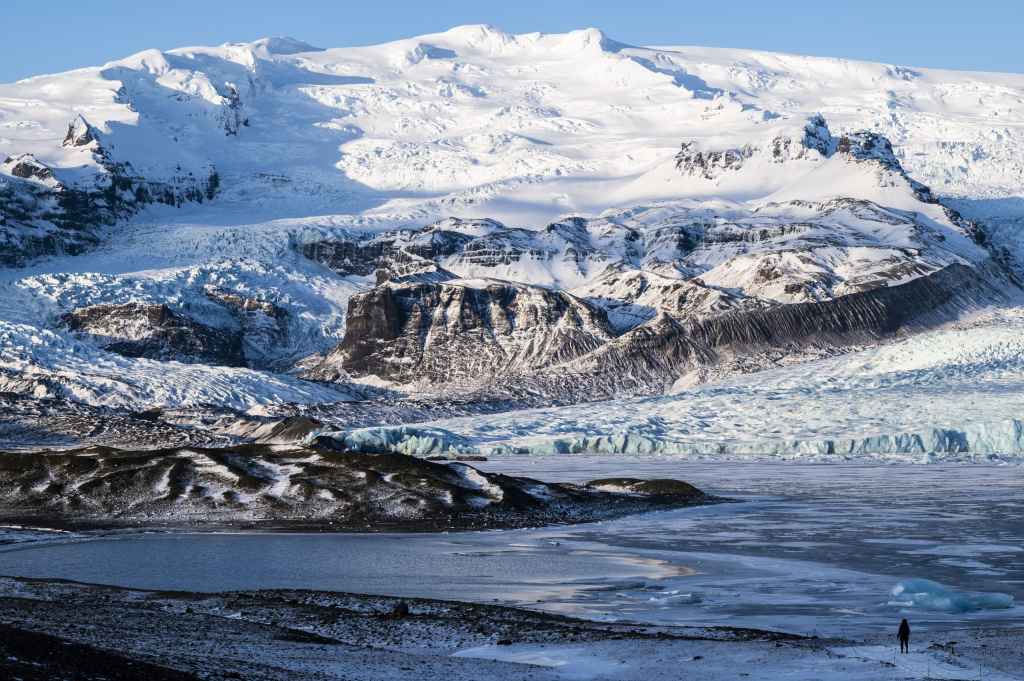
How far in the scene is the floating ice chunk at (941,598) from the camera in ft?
163

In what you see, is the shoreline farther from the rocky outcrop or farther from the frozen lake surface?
the rocky outcrop

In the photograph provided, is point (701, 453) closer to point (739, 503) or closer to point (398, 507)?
point (739, 503)

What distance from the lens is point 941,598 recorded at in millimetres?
49812

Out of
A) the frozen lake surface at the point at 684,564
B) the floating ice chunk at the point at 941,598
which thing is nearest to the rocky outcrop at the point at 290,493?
the frozen lake surface at the point at 684,564

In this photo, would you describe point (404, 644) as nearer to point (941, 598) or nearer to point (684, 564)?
point (941, 598)

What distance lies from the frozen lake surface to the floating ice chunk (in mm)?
66

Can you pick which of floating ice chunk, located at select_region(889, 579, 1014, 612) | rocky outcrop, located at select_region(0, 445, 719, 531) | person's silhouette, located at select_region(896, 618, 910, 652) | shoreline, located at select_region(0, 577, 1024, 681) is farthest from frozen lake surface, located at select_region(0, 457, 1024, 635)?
rocky outcrop, located at select_region(0, 445, 719, 531)

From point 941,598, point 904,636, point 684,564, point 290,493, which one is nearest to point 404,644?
point 904,636

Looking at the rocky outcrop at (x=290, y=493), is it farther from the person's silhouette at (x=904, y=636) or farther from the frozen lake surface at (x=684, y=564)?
the person's silhouette at (x=904, y=636)

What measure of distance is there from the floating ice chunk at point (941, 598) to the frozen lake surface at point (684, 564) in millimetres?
66

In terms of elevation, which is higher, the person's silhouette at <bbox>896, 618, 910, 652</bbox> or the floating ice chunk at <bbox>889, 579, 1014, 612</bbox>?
the person's silhouette at <bbox>896, 618, 910, 652</bbox>

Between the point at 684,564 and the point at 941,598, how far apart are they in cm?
1462

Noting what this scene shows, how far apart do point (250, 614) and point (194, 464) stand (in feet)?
172

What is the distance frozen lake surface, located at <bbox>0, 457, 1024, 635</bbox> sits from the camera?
5031 cm
